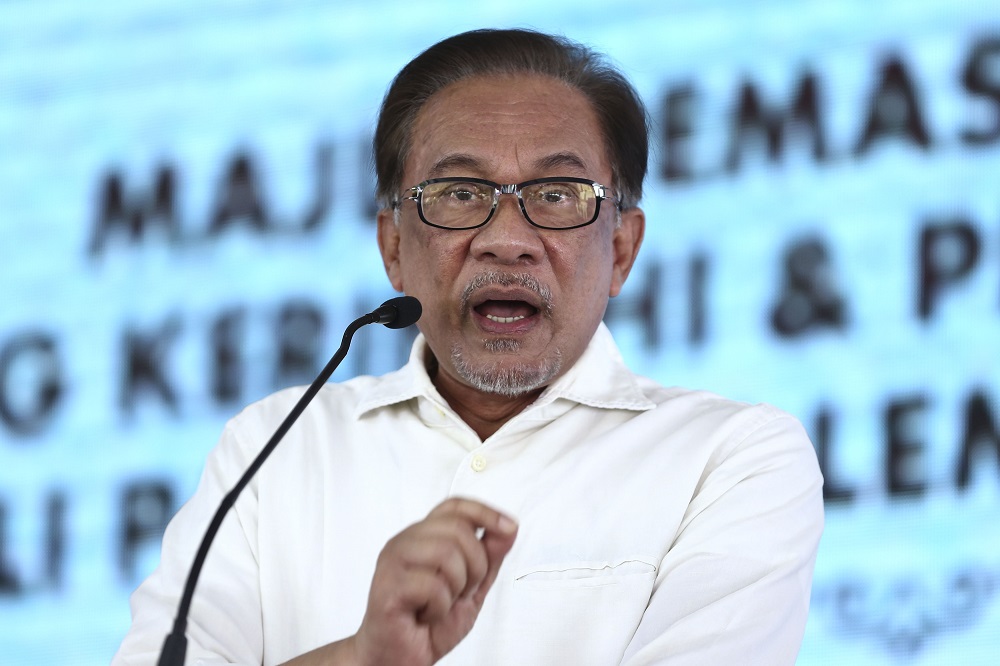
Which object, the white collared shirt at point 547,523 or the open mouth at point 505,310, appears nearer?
the white collared shirt at point 547,523

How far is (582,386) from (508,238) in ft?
0.89

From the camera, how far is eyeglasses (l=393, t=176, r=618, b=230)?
1.86 meters

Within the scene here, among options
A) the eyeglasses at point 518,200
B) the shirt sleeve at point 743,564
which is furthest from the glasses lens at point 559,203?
the shirt sleeve at point 743,564

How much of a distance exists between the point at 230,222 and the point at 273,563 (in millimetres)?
1424

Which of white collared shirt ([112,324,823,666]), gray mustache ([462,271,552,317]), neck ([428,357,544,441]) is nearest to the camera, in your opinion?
white collared shirt ([112,324,823,666])

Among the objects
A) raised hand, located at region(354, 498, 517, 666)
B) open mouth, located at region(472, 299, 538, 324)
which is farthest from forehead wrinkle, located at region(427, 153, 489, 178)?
raised hand, located at region(354, 498, 517, 666)

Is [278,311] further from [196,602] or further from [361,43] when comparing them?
[196,602]

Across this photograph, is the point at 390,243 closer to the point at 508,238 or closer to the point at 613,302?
the point at 508,238

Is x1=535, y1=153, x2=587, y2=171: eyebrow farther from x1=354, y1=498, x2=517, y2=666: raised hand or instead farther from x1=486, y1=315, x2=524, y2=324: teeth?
x1=354, y1=498, x2=517, y2=666: raised hand

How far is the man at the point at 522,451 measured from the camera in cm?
161

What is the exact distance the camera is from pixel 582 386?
190 centimetres

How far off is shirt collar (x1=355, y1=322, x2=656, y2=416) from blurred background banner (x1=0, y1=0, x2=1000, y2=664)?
2.17ft

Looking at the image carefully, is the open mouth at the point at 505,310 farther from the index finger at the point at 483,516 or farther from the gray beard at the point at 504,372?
the index finger at the point at 483,516

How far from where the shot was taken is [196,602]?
1638 millimetres
